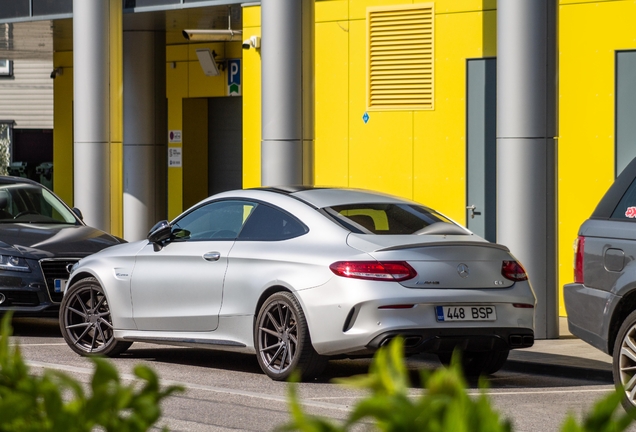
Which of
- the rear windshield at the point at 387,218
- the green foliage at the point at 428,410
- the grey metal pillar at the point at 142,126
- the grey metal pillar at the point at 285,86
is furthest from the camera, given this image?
the grey metal pillar at the point at 142,126

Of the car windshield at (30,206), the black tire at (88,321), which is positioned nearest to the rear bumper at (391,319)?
the black tire at (88,321)

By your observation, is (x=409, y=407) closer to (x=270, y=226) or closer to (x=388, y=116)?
(x=270, y=226)

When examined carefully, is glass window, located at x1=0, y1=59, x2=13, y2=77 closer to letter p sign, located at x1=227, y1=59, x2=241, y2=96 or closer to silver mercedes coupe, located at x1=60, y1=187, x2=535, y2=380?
letter p sign, located at x1=227, y1=59, x2=241, y2=96

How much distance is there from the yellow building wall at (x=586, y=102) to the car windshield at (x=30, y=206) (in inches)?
224

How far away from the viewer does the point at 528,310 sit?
8.16 meters

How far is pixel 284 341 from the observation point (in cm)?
816

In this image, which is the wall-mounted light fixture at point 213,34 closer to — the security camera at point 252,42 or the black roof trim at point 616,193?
the security camera at point 252,42

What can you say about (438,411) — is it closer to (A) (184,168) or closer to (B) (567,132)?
(B) (567,132)


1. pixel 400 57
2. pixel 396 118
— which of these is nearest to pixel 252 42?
pixel 400 57

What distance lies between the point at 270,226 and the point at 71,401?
6.82m

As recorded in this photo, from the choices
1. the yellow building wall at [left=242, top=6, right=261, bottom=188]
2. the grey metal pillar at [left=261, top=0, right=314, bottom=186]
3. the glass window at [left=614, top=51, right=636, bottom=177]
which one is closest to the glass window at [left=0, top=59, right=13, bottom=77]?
the yellow building wall at [left=242, top=6, right=261, bottom=188]

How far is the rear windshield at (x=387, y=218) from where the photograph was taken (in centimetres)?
822

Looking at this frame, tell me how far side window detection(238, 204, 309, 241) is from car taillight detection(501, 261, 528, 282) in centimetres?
145

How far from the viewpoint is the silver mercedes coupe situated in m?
7.66
